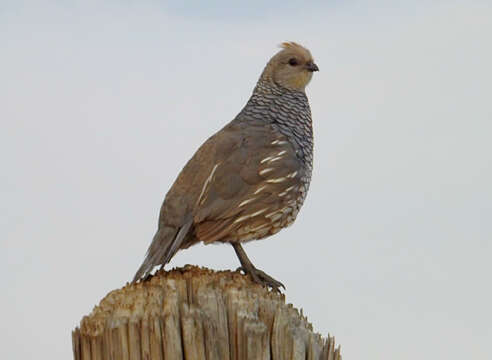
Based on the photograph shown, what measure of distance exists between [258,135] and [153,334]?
3.07 meters

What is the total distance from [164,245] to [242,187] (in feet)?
2.80


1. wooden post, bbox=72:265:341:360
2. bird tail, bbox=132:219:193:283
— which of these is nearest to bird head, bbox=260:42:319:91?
bird tail, bbox=132:219:193:283

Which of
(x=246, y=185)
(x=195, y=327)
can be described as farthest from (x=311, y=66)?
(x=195, y=327)

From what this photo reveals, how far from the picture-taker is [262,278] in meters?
6.89

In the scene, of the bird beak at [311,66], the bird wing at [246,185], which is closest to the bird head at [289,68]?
the bird beak at [311,66]

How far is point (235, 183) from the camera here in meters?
6.85

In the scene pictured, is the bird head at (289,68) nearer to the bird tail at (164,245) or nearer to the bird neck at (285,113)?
the bird neck at (285,113)

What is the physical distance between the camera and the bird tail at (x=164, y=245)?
244 inches

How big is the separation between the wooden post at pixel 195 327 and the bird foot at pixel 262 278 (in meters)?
1.61

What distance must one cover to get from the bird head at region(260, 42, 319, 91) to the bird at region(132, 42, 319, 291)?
42 centimetres

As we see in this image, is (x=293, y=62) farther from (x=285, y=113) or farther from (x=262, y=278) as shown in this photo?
(x=262, y=278)

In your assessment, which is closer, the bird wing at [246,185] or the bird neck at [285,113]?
the bird wing at [246,185]

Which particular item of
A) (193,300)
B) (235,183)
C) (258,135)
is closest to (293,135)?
(258,135)

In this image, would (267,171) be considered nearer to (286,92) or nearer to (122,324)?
(286,92)
